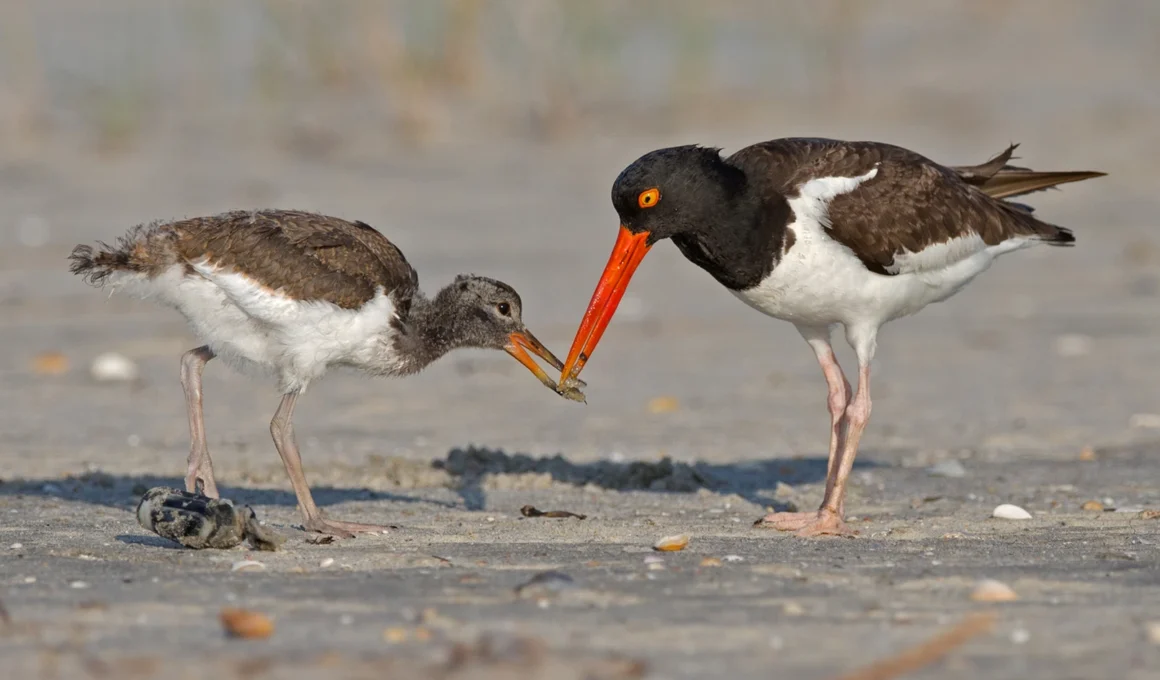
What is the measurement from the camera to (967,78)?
2161 cm

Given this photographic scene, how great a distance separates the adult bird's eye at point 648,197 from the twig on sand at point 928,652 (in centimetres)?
282

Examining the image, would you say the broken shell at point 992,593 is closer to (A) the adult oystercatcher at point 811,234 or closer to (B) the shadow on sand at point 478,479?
(A) the adult oystercatcher at point 811,234

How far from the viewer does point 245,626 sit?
433 cm

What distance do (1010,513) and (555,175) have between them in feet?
34.5

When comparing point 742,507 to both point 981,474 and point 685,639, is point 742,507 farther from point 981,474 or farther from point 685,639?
point 685,639

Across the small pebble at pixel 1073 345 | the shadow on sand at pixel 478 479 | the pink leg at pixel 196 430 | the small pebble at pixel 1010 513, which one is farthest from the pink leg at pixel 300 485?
the small pebble at pixel 1073 345

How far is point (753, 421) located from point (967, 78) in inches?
525

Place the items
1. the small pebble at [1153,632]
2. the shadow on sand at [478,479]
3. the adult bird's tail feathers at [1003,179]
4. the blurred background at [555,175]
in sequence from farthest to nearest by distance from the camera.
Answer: the blurred background at [555,175], the adult bird's tail feathers at [1003,179], the shadow on sand at [478,479], the small pebble at [1153,632]

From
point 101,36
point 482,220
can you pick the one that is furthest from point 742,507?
point 101,36

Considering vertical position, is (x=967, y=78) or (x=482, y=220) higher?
(x=967, y=78)

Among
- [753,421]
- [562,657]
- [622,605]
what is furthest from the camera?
[753,421]

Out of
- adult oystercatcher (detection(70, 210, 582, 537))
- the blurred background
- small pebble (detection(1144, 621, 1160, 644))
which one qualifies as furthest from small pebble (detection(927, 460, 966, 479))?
small pebble (detection(1144, 621, 1160, 644))

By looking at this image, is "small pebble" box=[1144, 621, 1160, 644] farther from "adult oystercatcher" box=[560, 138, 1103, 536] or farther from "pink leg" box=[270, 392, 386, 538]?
"pink leg" box=[270, 392, 386, 538]

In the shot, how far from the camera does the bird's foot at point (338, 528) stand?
6270 mm
